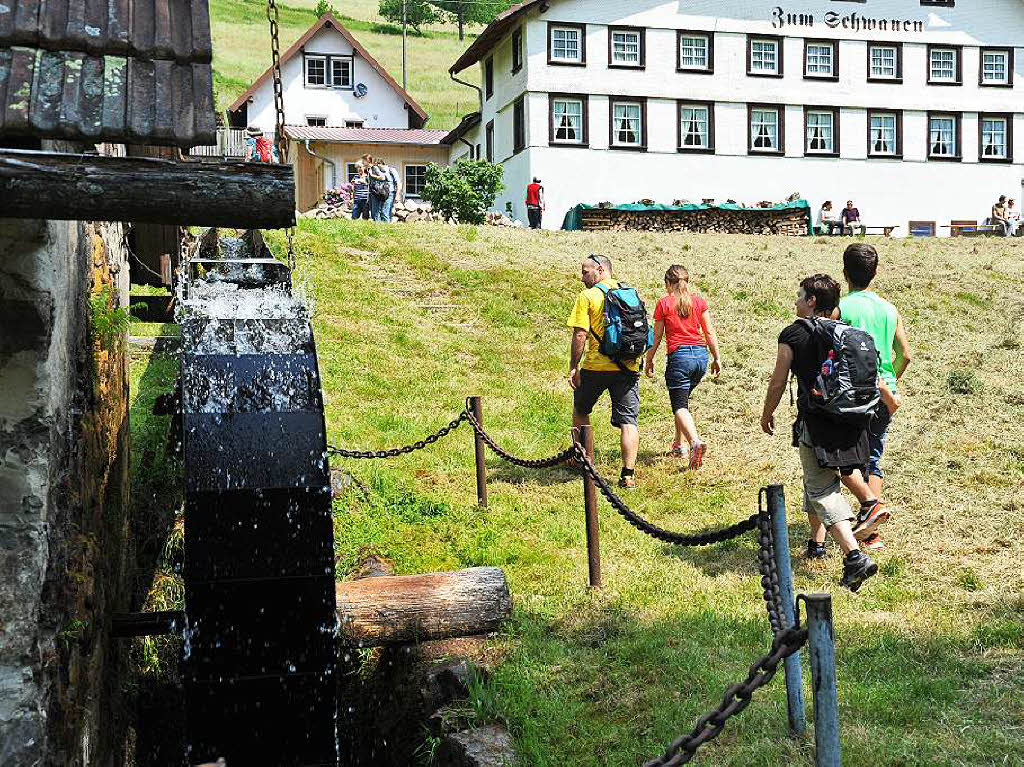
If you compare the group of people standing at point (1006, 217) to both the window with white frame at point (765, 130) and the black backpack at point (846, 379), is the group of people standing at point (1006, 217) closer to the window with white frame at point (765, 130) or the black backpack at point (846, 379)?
the window with white frame at point (765, 130)

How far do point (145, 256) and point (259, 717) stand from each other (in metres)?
7.42

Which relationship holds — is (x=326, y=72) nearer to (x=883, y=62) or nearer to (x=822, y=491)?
(x=883, y=62)

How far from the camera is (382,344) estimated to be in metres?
14.8

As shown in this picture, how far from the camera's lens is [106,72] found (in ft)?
12.8

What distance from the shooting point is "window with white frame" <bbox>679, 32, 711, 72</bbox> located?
3488 centimetres

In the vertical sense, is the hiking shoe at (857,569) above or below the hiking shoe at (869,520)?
below

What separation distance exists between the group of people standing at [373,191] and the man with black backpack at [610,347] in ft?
52.7

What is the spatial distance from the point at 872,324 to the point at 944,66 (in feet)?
109

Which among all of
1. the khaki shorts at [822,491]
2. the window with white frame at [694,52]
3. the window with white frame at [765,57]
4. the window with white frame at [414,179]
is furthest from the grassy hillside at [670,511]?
the window with white frame at [414,179]

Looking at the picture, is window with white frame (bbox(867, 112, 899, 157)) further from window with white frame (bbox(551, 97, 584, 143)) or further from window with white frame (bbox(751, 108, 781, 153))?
window with white frame (bbox(551, 97, 584, 143))

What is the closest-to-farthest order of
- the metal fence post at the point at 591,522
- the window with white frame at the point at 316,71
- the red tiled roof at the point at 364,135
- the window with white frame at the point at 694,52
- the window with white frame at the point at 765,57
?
the metal fence post at the point at 591,522 → the window with white frame at the point at 694,52 → the window with white frame at the point at 765,57 → the red tiled roof at the point at 364,135 → the window with white frame at the point at 316,71

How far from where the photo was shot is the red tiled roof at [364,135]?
40094 mm

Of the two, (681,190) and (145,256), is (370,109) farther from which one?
(145,256)

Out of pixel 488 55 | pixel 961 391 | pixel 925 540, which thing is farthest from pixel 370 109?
pixel 925 540
